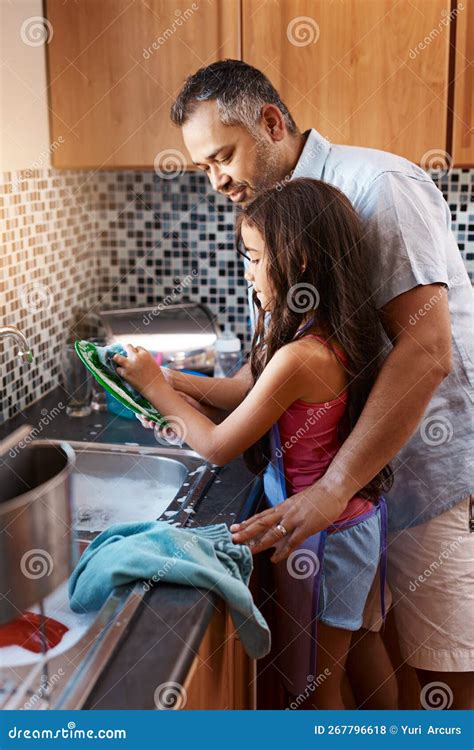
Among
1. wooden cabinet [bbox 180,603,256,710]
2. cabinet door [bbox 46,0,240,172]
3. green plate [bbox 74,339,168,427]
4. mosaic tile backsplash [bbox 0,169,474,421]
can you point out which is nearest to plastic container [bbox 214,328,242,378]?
mosaic tile backsplash [bbox 0,169,474,421]

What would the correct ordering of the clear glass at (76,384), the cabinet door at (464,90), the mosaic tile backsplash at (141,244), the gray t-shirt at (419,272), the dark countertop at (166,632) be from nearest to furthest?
the dark countertop at (166,632) < the gray t-shirt at (419,272) < the cabinet door at (464,90) < the clear glass at (76,384) < the mosaic tile backsplash at (141,244)

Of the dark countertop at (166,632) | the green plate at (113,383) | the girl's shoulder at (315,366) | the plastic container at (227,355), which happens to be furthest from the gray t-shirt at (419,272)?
the plastic container at (227,355)

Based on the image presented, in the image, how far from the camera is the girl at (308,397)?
3.85ft

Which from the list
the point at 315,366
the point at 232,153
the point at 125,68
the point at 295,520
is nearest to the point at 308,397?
the point at 315,366

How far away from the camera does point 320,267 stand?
1184mm

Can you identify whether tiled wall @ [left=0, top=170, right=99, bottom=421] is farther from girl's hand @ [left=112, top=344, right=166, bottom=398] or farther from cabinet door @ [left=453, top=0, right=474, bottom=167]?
cabinet door @ [left=453, top=0, right=474, bottom=167]

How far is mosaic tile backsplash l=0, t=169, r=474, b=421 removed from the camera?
1.86 m

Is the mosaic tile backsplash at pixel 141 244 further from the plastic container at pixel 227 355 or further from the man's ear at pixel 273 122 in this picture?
the man's ear at pixel 273 122

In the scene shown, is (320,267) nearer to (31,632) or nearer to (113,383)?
(113,383)

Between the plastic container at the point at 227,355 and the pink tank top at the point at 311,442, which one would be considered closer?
the pink tank top at the point at 311,442

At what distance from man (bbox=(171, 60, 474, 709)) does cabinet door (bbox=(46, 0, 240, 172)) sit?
0.33 metres

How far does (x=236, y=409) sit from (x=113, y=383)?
0.60ft

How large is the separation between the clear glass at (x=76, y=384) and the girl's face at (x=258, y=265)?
24.1 inches

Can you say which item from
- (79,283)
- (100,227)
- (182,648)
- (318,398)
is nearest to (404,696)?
(318,398)
